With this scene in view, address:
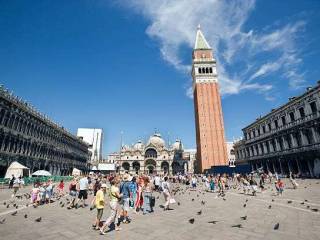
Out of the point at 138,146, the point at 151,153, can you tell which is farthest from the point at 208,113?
the point at 138,146

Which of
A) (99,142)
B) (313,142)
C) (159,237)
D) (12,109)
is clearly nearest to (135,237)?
(159,237)

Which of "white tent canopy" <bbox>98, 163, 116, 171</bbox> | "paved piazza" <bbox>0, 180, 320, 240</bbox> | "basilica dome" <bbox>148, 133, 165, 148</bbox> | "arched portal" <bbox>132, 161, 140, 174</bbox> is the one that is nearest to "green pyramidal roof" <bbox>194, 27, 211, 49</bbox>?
"basilica dome" <bbox>148, 133, 165, 148</bbox>

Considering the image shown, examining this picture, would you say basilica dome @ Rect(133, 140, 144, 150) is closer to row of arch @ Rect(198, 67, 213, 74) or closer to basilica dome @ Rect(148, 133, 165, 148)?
basilica dome @ Rect(148, 133, 165, 148)

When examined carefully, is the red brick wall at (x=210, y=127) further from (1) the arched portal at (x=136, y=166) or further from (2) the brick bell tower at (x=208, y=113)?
(1) the arched portal at (x=136, y=166)

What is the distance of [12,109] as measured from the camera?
1270 inches

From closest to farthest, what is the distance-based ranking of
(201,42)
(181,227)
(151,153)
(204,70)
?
(181,227) → (204,70) → (201,42) → (151,153)

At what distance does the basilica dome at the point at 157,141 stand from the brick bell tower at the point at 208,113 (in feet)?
75.3

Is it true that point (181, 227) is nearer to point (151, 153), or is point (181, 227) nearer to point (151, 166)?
point (151, 166)

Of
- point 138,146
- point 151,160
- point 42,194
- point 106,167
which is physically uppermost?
point 138,146

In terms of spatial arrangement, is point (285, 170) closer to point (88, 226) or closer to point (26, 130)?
point (88, 226)

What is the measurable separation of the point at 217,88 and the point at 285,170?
2908cm

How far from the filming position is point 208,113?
58375mm

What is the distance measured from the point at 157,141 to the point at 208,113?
30.3 m

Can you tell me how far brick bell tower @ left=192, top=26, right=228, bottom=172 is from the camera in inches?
2179
